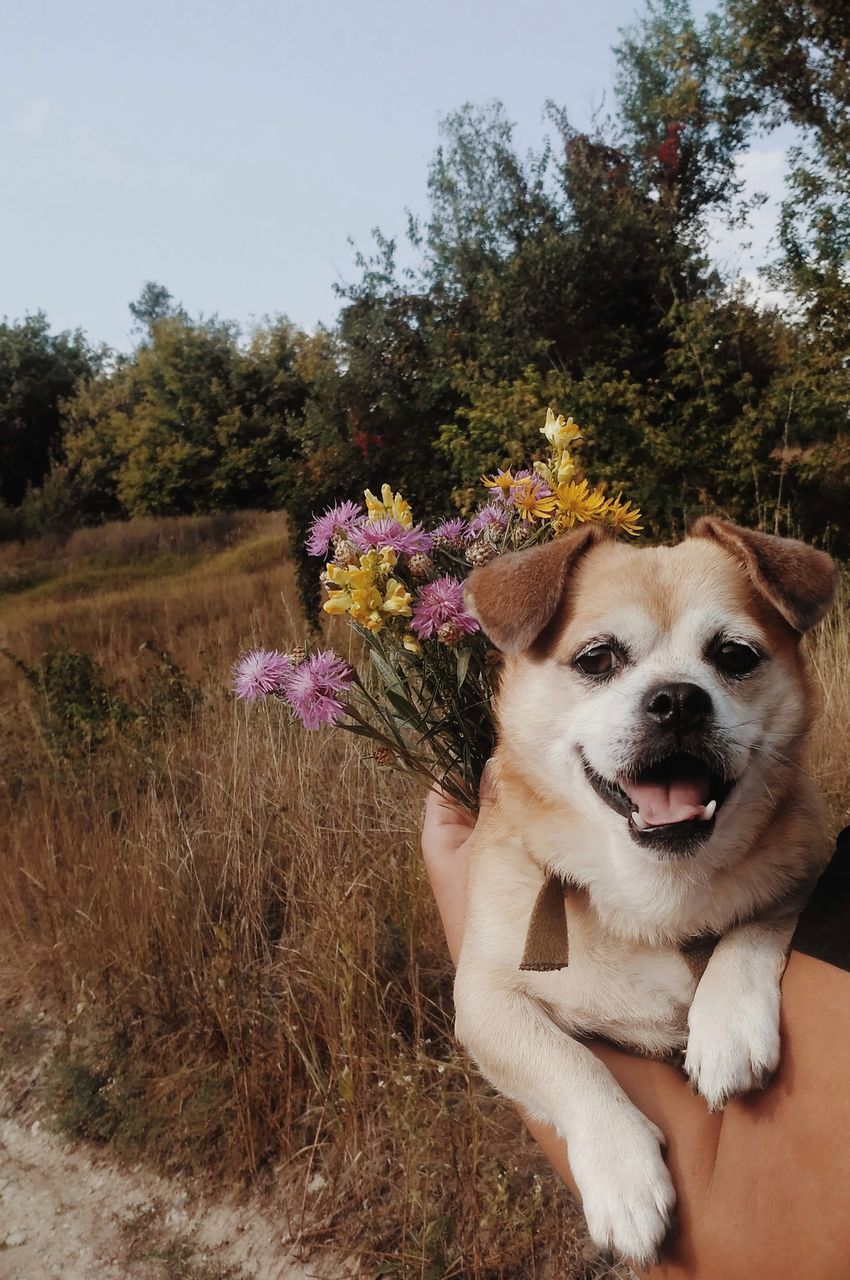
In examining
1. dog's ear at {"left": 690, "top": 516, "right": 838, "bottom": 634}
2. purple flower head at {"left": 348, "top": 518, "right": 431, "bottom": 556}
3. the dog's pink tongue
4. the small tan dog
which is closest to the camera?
the small tan dog

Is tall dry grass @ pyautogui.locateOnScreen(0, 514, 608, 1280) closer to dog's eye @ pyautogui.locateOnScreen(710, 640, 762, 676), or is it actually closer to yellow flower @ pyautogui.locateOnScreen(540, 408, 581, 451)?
dog's eye @ pyautogui.locateOnScreen(710, 640, 762, 676)

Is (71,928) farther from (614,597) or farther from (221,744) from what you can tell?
(614,597)

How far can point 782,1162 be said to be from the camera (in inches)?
38.2

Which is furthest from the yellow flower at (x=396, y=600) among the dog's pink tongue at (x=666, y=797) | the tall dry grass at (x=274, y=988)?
the tall dry grass at (x=274, y=988)

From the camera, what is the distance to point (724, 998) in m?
1.26

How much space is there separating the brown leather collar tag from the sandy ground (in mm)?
1471

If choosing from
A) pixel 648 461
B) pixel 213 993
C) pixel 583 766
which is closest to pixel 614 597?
pixel 583 766

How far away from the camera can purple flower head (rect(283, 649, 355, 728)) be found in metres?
1.73

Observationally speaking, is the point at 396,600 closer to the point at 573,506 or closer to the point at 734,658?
the point at 573,506

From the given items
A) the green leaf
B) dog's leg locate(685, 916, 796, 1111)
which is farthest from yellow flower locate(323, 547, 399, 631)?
dog's leg locate(685, 916, 796, 1111)

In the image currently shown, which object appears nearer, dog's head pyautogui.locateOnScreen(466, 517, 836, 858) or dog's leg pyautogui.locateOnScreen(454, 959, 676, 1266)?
dog's leg pyautogui.locateOnScreen(454, 959, 676, 1266)

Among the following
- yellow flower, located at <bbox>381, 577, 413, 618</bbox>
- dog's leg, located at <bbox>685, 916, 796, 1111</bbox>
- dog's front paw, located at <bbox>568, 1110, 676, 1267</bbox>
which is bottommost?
dog's front paw, located at <bbox>568, 1110, 676, 1267</bbox>

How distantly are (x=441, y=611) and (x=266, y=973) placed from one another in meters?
1.94

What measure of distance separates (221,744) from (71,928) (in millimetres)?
1311
